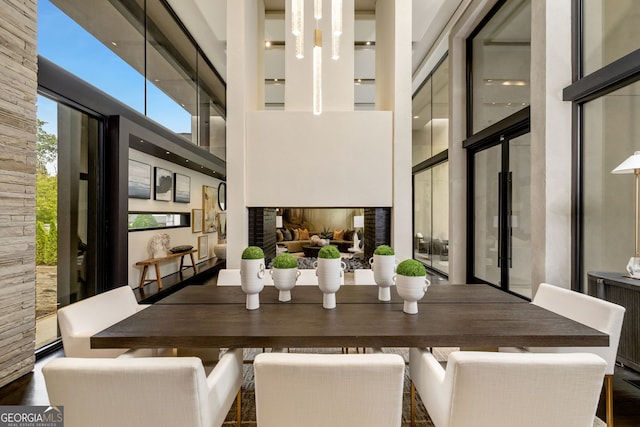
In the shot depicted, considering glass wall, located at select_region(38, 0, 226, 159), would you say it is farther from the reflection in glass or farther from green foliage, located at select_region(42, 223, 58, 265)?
the reflection in glass

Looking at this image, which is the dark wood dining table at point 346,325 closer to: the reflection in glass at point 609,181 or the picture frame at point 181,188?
the reflection in glass at point 609,181

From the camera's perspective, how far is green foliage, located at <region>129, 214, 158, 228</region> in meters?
4.69

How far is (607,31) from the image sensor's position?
2.57 meters

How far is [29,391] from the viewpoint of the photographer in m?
2.14

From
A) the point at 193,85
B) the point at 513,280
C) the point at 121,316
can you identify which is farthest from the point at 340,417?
the point at 193,85

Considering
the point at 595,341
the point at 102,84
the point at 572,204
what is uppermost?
the point at 102,84

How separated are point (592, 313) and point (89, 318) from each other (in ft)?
8.74

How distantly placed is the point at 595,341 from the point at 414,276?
2.52 feet

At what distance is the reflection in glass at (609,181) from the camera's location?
2400 millimetres

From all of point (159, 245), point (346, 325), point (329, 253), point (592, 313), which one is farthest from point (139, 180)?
point (592, 313)

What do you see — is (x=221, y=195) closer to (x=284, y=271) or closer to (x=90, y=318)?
(x=90, y=318)

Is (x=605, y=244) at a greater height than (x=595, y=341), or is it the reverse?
(x=605, y=244)

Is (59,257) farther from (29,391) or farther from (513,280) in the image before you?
(513,280)

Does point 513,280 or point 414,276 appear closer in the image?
point 414,276
